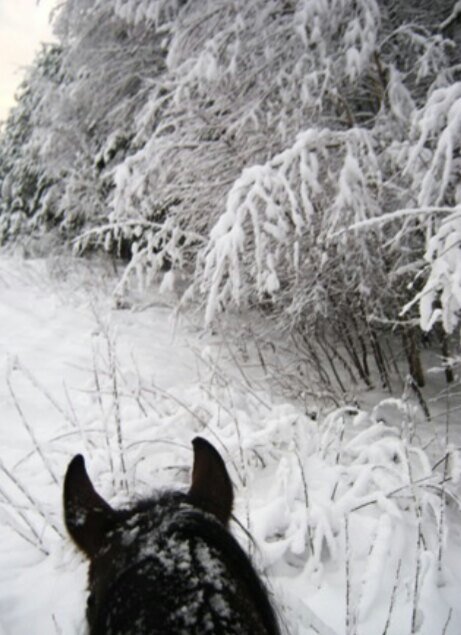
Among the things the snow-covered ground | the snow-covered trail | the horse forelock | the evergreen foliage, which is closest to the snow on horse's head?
the horse forelock

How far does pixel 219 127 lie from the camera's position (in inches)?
184

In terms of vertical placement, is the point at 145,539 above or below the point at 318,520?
above

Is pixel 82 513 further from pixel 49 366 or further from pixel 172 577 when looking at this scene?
pixel 49 366

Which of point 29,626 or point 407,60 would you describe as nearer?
point 29,626

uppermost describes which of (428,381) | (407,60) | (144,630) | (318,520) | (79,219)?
(407,60)

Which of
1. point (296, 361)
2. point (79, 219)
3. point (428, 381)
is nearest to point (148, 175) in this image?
point (296, 361)

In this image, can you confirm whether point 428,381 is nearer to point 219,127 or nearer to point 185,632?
point 219,127

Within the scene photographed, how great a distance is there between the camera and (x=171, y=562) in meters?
0.99

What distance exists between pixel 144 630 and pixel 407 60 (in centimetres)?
533

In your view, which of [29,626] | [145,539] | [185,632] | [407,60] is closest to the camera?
[185,632]

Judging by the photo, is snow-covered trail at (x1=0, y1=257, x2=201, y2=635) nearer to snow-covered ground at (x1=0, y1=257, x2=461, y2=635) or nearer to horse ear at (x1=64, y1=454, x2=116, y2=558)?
snow-covered ground at (x1=0, y1=257, x2=461, y2=635)

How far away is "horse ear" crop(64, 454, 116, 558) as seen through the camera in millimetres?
1171

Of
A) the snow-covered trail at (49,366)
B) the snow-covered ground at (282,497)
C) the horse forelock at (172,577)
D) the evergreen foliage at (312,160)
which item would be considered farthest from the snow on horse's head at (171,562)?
the evergreen foliage at (312,160)

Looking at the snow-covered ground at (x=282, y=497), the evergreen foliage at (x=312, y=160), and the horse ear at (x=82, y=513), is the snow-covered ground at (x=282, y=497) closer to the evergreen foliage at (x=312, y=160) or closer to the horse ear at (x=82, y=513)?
the horse ear at (x=82, y=513)
